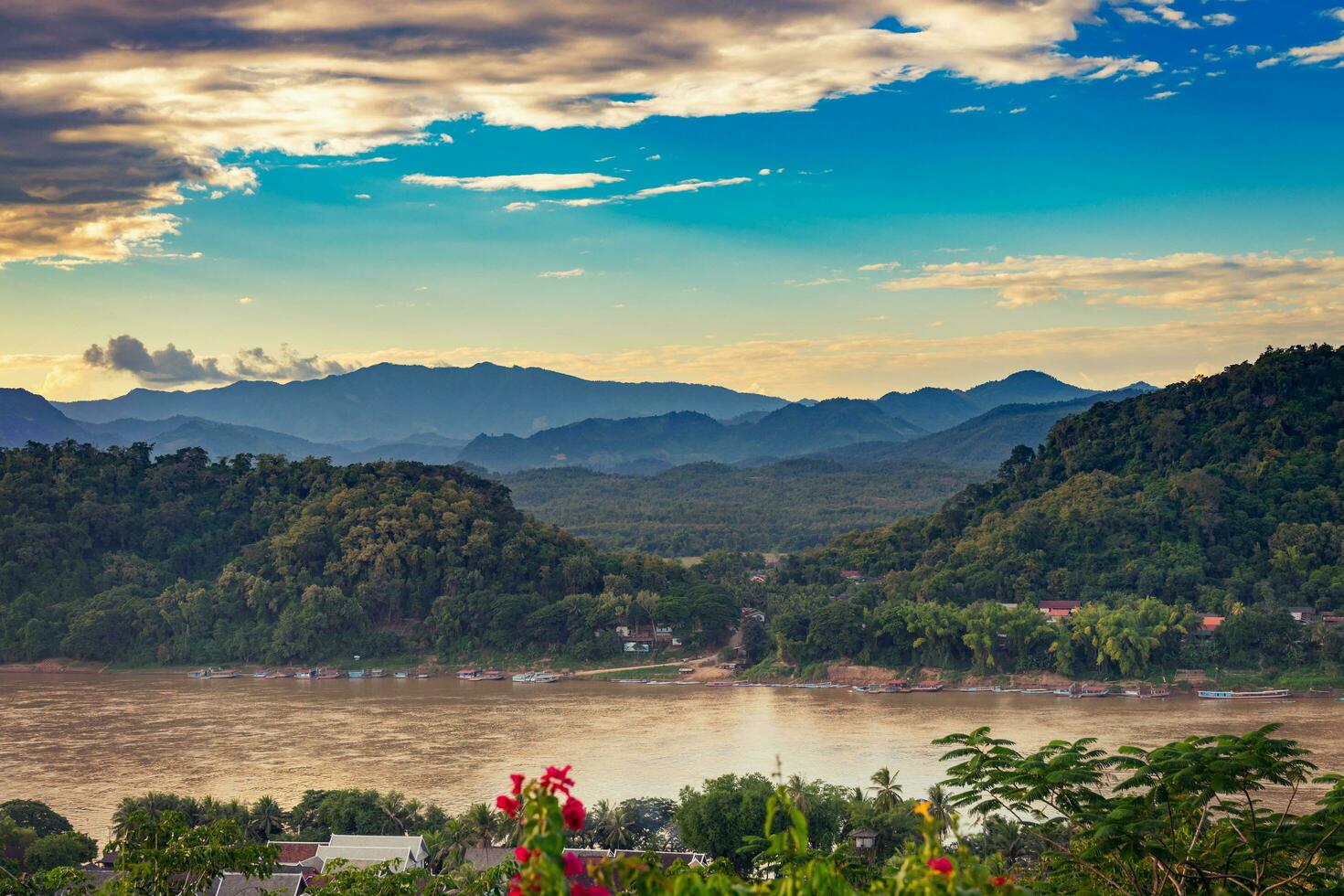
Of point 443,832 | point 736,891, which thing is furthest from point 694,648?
point 736,891

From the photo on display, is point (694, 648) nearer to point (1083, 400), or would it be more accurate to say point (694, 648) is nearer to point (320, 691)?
point (320, 691)

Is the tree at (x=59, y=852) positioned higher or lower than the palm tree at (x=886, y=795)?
lower

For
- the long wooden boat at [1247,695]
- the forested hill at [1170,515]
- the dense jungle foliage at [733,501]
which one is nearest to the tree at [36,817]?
the long wooden boat at [1247,695]

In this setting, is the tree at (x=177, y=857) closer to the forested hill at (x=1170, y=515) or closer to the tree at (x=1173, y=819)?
the tree at (x=1173, y=819)

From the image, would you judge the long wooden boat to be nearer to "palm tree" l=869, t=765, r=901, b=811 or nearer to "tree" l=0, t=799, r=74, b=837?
"palm tree" l=869, t=765, r=901, b=811

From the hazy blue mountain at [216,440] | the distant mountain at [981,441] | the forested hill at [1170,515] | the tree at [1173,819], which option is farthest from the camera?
the hazy blue mountain at [216,440]
